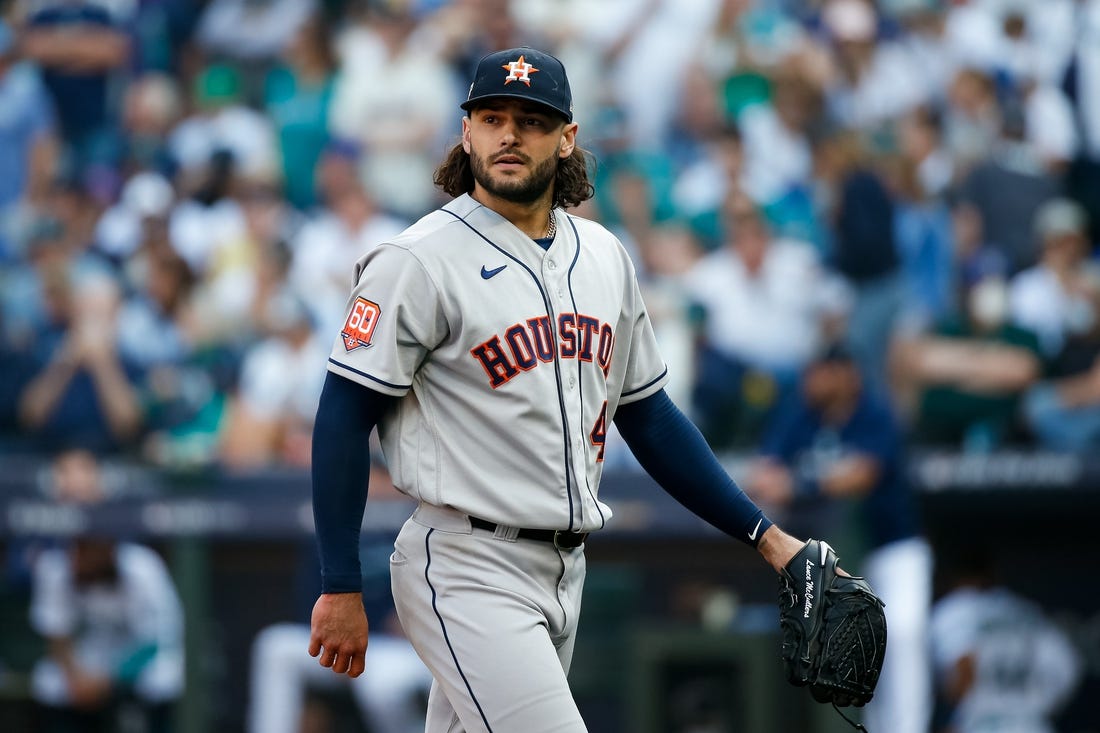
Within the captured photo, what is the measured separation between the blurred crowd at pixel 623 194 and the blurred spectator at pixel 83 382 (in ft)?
0.04

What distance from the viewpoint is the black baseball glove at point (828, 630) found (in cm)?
286

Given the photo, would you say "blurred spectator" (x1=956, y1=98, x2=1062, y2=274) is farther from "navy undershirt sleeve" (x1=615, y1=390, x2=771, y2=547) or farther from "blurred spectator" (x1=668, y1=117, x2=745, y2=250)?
"navy undershirt sleeve" (x1=615, y1=390, x2=771, y2=547)

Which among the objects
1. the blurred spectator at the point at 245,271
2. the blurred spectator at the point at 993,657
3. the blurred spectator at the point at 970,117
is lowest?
the blurred spectator at the point at 993,657

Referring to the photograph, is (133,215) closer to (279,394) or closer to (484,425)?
(279,394)

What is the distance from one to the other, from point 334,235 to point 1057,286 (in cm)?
351

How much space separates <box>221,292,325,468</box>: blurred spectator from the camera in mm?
6730

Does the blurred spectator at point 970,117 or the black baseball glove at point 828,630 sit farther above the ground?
the blurred spectator at point 970,117

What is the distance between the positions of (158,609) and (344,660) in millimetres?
3787

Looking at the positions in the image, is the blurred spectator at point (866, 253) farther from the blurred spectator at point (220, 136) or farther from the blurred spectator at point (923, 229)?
the blurred spectator at point (220, 136)

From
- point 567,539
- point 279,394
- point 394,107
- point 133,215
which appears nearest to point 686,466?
point 567,539

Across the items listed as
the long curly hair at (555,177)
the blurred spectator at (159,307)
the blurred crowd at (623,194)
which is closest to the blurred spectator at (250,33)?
the blurred crowd at (623,194)

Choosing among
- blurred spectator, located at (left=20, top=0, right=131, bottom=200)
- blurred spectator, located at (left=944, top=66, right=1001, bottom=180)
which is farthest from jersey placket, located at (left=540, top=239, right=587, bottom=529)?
blurred spectator, located at (left=20, top=0, right=131, bottom=200)

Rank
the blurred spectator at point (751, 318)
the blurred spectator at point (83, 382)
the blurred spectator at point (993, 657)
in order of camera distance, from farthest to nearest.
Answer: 1. the blurred spectator at point (83, 382)
2. the blurred spectator at point (751, 318)
3. the blurred spectator at point (993, 657)

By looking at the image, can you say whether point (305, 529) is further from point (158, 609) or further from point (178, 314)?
point (178, 314)
